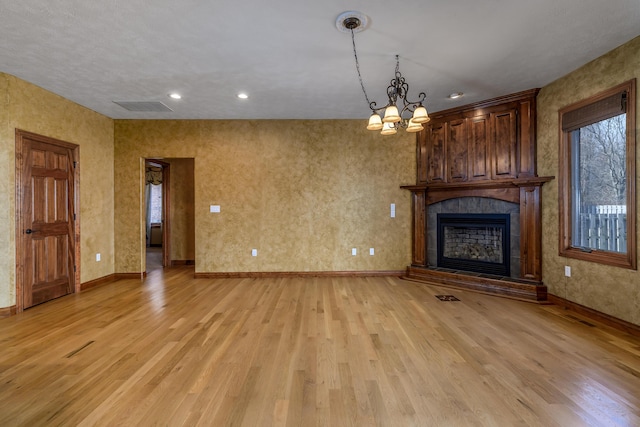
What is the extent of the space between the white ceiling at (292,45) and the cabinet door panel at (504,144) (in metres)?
0.38

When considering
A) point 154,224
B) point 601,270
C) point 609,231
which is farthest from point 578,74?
point 154,224

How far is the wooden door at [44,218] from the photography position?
3.74 metres

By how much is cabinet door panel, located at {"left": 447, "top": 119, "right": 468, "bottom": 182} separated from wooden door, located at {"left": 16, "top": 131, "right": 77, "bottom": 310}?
5893 mm

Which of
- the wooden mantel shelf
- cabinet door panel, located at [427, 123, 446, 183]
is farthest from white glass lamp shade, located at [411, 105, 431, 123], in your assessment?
cabinet door panel, located at [427, 123, 446, 183]

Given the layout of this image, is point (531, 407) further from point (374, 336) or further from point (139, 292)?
point (139, 292)

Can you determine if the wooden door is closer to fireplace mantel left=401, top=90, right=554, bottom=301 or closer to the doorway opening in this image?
the doorway opening

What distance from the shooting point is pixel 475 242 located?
487 cm

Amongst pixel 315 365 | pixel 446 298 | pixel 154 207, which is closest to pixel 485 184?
pixel 446 298

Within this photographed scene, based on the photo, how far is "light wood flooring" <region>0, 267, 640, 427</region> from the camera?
1.77 m

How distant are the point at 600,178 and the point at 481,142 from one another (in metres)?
1.56

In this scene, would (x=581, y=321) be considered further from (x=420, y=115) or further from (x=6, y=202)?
(x=6, y=202)

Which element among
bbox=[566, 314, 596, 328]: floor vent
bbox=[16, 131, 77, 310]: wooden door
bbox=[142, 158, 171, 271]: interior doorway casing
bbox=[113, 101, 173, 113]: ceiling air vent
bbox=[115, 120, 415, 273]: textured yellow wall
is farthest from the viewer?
bbox=[142, 158, 171, 271]: interior doorway casing

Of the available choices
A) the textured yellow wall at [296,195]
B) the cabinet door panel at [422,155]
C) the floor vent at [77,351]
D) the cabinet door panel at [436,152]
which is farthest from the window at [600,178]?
the floor vent at [77,351]

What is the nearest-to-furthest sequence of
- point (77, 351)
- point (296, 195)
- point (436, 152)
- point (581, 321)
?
point (77, 351)
point (581, 321)
point (436, 152)
point (296, 195)
